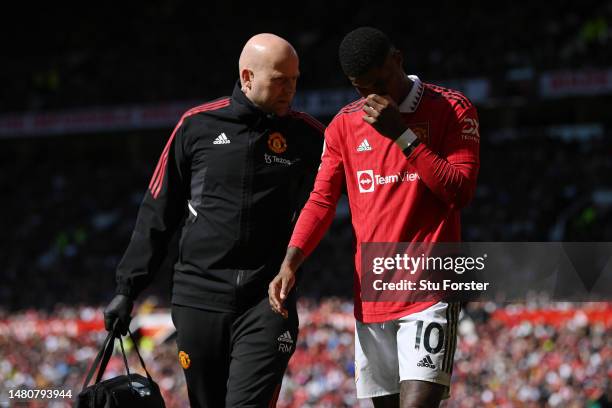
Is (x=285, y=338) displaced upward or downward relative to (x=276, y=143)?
downward

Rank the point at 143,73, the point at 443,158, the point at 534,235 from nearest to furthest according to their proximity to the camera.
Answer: the point at 443,158, the point at 534,235, the point at 143,73

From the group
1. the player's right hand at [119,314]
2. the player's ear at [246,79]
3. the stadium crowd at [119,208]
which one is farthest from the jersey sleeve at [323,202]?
the stadium crowd at [119,208]

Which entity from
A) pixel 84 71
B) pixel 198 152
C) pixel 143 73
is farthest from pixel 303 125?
pixel 84 71

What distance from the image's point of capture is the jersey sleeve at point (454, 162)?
11.6 feet

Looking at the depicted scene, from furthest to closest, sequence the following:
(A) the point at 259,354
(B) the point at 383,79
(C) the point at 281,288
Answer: (A) the point at 259,354
(C) the point at 281,288
(B) the point at 383,79

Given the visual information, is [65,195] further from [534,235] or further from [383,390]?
[383,390]

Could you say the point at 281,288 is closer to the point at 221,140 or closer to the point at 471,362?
the point at 221,140

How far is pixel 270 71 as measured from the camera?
4.24 m

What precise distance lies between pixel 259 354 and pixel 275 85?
1085mm

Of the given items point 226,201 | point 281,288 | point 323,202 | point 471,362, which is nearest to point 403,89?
point 323,202

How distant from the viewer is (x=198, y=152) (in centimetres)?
439

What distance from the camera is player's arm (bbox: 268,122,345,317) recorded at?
387 cm

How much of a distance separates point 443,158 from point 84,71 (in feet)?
97.6

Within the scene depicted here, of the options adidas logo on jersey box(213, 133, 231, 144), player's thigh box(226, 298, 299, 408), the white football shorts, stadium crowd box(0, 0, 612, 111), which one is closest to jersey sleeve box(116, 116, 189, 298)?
adidas logo on jersey box(213, 133, 231, 144)
